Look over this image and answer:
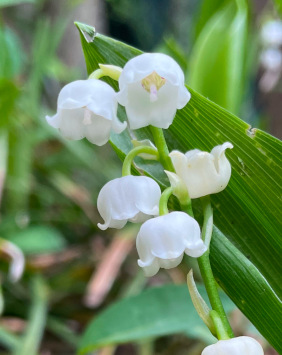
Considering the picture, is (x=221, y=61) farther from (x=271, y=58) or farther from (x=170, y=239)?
(x=271, y=58)

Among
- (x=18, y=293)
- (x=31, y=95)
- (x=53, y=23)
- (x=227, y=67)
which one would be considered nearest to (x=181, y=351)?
(x=18, y=293)

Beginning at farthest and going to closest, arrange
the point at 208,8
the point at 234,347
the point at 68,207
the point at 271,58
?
1. the point at 271,58
2. the point at 68,207
3. the point at 208,8
4. the point at 234,347

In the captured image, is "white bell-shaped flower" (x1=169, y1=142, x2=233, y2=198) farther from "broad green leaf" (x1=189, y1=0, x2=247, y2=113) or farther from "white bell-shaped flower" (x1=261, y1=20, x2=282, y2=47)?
"white bell-shaped flower" (x1=261, y1=20, x2=282, y2=47)

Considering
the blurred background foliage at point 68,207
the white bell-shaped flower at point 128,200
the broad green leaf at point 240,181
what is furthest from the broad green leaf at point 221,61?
the white bell-shaped flower at point 128,200

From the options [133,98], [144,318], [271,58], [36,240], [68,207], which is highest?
[133,98]

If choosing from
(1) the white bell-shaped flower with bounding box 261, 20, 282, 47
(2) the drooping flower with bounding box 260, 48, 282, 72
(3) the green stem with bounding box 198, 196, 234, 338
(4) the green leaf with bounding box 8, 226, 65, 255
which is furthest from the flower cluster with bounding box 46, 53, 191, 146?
(2) the drooping flower with bounding box 260, 48, 282, 72

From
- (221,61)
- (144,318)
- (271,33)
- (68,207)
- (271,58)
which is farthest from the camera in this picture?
(271,58)

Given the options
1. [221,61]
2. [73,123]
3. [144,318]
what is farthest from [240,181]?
[221,61]

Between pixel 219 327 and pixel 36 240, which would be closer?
pixel 219 327
